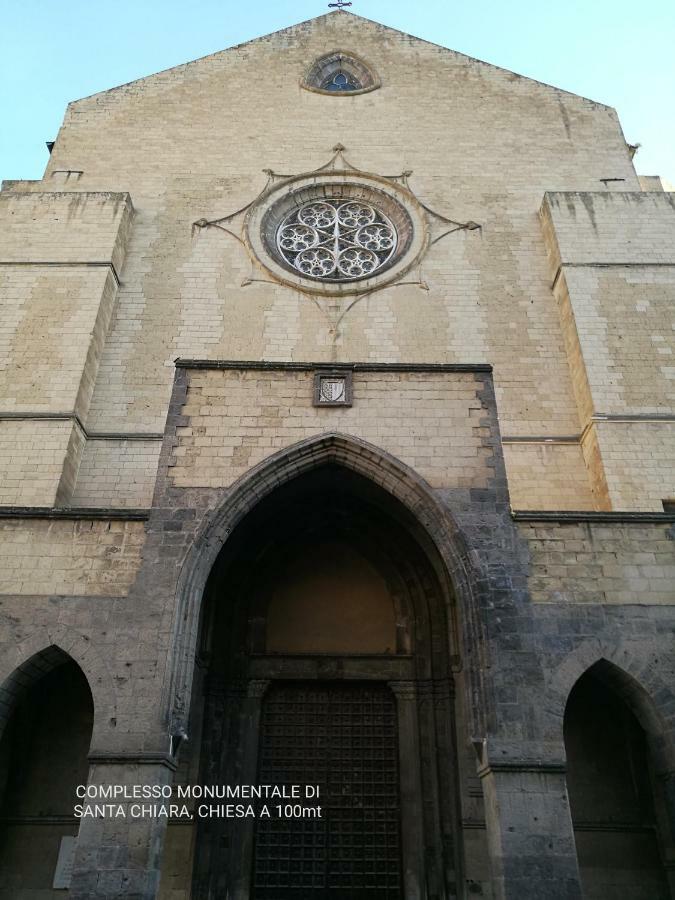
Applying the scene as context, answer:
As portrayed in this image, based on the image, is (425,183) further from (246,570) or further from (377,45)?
(246,570)

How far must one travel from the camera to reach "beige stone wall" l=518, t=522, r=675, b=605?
6.19m

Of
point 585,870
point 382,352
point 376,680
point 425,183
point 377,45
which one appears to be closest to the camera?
point 585,870

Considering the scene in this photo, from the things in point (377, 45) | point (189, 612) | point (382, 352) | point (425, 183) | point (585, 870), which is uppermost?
point (377, 45)

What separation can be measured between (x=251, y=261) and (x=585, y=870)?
8.99 meters

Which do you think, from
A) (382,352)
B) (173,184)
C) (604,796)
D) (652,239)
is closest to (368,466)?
(382,352)

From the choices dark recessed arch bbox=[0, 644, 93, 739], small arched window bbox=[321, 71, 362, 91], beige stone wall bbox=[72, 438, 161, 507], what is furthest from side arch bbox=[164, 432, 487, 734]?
small arched window bbox=[321, 71, 362, 91]

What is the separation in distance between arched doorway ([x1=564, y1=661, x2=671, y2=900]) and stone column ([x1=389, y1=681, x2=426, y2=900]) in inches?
60.8

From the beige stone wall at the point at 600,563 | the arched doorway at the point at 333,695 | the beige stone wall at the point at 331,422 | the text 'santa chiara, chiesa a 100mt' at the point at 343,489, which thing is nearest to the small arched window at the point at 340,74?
the text 'santa chiara, chiesa a 100mt' at the point at 343,489

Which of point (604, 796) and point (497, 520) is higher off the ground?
point (497, 520)

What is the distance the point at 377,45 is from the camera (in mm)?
13672

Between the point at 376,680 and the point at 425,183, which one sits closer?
the point at 376,680

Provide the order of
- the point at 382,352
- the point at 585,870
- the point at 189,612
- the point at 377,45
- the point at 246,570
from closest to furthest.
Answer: the point at 189,612 < the point at 585,870 < the point at 246,570 < the point at 382,352 < the point at 377,45

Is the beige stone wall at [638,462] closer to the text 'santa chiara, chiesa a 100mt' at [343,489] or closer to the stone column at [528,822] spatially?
the text 'santa chiara, chiesa a 100mt' at [343,489]

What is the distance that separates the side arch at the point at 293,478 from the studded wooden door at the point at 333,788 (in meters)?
1.88
